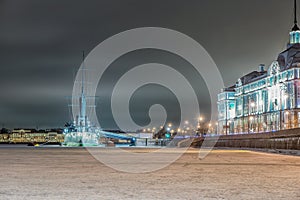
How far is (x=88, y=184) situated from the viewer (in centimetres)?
1399

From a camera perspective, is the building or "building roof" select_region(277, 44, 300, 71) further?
"building roof" select_region(277, 44, 300, 71)

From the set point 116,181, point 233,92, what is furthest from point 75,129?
point 116,181

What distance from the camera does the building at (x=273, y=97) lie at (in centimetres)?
10850

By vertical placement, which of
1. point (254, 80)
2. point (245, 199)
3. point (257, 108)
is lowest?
point (245, 199)

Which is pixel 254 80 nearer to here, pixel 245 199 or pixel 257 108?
pixel 257 108

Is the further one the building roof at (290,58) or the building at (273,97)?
the building roof at (290,58)

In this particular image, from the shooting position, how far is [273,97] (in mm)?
118812

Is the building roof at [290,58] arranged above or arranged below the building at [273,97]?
above

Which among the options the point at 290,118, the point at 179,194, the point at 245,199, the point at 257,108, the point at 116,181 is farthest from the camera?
the point at 257,108

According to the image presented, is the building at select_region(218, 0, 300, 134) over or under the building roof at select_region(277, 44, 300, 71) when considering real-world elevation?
under

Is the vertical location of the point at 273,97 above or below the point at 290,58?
below

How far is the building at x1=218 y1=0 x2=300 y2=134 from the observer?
356 ft

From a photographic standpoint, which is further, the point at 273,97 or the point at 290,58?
the point at 273,97

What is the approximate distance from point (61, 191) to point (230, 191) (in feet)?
14.2
